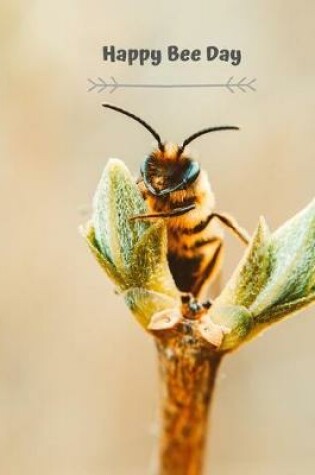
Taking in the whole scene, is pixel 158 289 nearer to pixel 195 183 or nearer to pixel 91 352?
pixel 195 183

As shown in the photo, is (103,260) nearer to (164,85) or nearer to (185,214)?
(185,214)

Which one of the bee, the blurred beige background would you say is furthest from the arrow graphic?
the bee

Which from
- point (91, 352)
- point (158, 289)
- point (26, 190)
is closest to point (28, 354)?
point (91, 352)

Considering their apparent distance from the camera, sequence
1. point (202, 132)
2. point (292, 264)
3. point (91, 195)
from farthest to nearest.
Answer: point (91, 195) < point (202, 132) < point (292, 264)

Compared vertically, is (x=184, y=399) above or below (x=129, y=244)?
below

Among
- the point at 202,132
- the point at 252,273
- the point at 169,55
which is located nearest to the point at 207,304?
the point at 252,273

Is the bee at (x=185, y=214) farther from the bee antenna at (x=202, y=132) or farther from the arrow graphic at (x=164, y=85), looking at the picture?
the arrow graphic at (x=164, y=85)

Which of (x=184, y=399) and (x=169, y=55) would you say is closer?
(x=184, y=399)

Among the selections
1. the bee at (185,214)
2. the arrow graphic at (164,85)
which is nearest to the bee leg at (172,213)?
the bee at (185,214)
